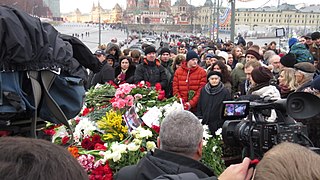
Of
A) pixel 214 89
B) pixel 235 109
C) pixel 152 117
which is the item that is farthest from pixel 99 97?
pixel 235 109

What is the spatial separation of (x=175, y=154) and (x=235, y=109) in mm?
736

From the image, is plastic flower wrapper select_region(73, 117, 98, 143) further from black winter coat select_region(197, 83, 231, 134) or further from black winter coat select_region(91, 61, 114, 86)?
black winter coat select_region(91, 61, 114, 86)

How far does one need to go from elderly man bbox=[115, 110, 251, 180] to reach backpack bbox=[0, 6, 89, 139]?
0.53 meters

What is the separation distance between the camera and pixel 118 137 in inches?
150

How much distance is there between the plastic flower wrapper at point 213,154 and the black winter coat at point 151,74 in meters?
3.34

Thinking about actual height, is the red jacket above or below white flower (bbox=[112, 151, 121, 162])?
above

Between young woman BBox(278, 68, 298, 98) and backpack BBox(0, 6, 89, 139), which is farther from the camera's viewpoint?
young woman BBox(278, 68, 298, 98)

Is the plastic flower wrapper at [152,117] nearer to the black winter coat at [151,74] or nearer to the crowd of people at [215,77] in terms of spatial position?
the crowd of people at [215,77]

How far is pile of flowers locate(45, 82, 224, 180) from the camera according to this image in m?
3.31

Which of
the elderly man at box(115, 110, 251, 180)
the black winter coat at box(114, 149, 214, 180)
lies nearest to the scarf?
the elderly man at box(115, 110, 251, 180)

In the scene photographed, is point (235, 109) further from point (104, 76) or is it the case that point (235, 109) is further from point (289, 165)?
point (104, 76)

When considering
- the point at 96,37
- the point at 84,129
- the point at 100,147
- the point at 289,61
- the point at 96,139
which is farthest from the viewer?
the point at 96,37

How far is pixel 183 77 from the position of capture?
661 centimetres

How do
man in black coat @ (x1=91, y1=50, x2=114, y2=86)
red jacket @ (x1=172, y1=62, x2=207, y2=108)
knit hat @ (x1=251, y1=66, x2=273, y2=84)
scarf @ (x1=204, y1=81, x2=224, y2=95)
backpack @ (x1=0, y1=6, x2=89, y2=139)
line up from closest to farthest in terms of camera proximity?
backpack @ (x1=0, y1=6, x2=89, y2=139) < knit hat @ (x1=251, y1=66, x2=273, y2=84) < scarf @ (x1=204, y1=81, x2=224, y2=95) < red jacket @ (x1=172, y1=62, x2=207, y2=108) < man in black coat @ (x1=91, y1=50, x2=114, y2=86)
